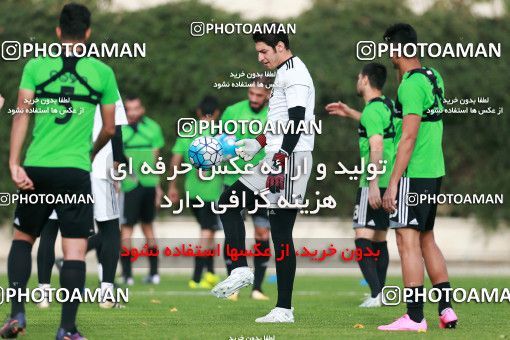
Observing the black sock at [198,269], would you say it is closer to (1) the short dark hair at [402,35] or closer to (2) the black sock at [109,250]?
(2) the black sock at [109,250]

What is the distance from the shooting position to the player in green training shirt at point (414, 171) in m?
9.27

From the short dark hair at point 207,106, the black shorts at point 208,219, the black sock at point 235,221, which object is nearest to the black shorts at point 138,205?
the black shorts at point 208,219

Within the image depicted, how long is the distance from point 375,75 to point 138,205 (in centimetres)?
539

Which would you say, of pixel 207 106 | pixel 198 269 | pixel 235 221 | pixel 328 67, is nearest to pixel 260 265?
pixel 198 269

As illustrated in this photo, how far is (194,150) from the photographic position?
10578 mm

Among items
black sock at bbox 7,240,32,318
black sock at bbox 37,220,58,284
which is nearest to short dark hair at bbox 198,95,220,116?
black sock at bbox 37,220,58,284

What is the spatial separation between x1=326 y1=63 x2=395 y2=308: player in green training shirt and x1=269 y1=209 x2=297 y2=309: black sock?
75.3 inches

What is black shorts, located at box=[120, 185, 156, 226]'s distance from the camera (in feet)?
54.2

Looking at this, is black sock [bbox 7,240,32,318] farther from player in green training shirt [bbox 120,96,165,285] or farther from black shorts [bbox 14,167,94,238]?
player in green training shirt [bbox 120,96,165,285]

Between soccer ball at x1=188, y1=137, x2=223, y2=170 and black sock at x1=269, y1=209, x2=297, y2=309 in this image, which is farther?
soccer ball at x1=188, y1=137, x2=223, y2=170

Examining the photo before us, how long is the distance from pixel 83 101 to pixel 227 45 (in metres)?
14.5

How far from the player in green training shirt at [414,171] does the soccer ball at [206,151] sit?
1750 mm

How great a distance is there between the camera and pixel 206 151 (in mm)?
10562

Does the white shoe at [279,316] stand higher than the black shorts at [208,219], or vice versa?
the black shorts at [208,219]
